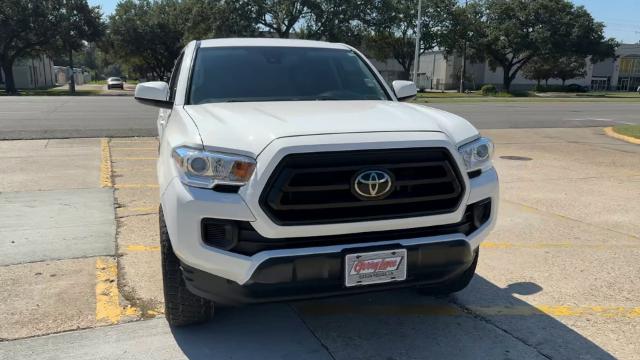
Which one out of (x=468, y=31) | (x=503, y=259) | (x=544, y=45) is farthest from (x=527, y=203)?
(x=468, y=31)

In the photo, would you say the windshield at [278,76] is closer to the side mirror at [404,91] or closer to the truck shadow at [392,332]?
the side mirror at [404,91]

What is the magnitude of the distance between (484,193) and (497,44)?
59091 mm

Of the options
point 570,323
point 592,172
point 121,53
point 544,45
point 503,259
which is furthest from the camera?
point 121,53

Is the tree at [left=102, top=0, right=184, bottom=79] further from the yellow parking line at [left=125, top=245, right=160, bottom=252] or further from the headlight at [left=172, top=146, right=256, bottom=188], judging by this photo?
the headlight at [left=172, top=146, right=256, bottom=188]

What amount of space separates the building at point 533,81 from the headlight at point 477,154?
7761 centimetres

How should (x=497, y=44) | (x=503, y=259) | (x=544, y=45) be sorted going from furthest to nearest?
(x=497, y=44), (x=544, y=45), (x=503, y=259)

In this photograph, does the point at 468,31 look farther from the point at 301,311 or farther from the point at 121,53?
the point at 301,311

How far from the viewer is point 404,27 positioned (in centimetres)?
6175

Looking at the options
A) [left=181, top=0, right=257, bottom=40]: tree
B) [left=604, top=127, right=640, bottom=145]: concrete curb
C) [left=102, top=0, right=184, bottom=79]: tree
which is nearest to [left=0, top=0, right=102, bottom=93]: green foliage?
[left=181, top=0, right=257, bottom=40]: tree

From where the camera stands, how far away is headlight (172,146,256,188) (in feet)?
9.27

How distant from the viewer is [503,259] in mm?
4891

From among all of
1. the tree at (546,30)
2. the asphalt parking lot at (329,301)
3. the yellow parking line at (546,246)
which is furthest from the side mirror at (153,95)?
the tree at (546,30)

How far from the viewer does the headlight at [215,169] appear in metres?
2.82

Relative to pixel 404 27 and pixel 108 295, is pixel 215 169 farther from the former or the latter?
pixel 404 27
